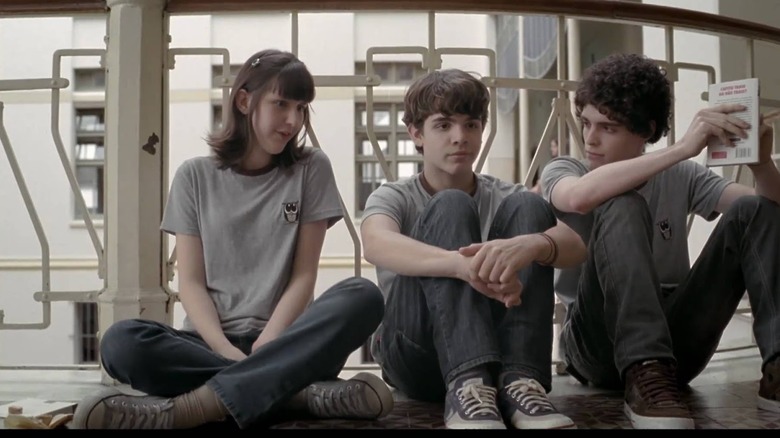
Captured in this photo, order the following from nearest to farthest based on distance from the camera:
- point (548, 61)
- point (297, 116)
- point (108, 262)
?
point (297, 116), point (108, 262), point (548, 61)

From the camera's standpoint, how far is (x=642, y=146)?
1.29 meters

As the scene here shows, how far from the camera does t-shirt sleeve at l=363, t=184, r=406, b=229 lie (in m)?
1.23

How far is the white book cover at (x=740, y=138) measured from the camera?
1.12 m

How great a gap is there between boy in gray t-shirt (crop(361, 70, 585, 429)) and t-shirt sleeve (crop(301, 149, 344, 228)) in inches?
2.6

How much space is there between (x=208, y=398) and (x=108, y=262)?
0.53m

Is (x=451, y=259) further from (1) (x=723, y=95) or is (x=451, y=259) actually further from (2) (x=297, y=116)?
(1) (x=723, y=95)

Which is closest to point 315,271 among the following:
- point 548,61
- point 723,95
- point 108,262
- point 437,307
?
point 437,307

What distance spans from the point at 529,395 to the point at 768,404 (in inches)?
17.0

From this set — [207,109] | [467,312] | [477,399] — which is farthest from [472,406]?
[207,109]

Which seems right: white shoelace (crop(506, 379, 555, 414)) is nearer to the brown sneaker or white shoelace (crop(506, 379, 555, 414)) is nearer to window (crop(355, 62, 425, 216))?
the brown sneaker

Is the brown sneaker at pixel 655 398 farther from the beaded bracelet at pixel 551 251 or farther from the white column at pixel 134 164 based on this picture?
the white column at pixel 134 164

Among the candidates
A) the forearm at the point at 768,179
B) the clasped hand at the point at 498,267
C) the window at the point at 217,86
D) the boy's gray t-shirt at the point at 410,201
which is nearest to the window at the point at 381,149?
the boy's gray t-shirt at the point at 410,201

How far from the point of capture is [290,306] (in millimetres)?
1199

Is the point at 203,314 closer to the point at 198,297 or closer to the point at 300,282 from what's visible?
the point at 198,297
